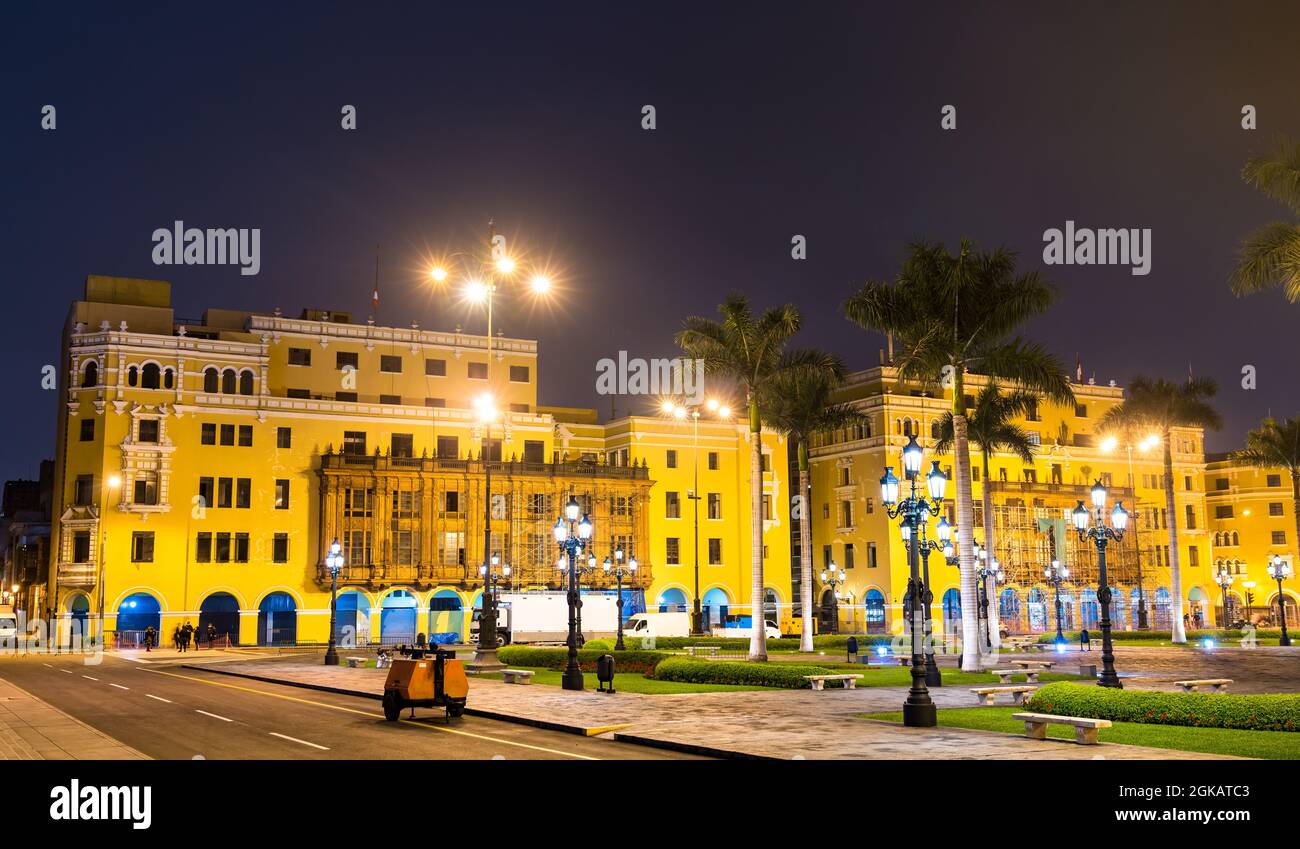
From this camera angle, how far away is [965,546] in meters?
32.5

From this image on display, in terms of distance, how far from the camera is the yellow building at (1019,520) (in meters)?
80.9

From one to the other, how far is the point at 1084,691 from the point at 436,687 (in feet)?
39.8

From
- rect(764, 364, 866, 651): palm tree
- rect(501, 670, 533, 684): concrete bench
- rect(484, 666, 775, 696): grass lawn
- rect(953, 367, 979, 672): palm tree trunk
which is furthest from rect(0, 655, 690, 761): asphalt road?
rect(764, 364, 866, 651): palm tree

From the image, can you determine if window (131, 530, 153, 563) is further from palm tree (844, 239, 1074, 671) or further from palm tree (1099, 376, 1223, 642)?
palm tree (1099, 376, 1223, 642)

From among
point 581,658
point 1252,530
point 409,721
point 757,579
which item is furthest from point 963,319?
point 1252,530

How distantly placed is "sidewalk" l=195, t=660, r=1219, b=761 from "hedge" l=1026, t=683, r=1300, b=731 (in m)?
2.72

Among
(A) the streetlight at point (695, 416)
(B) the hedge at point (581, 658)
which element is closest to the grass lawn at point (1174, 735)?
(B) the hedge at point (581, 658)

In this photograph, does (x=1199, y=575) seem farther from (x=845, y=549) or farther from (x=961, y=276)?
(x=961, y=276)

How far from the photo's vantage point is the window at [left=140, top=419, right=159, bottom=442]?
208ft

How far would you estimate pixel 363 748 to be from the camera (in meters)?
17.1

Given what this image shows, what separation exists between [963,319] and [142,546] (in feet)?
157

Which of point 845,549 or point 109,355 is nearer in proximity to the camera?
point 109,355

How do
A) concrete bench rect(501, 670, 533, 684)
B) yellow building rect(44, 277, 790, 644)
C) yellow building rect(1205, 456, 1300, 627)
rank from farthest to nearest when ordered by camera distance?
yellow building rect(1205, 456, 1300, 627)
yellow building rect(44, 277, 790, 644)
concrete bench rect(501, 670, 533, 684)
